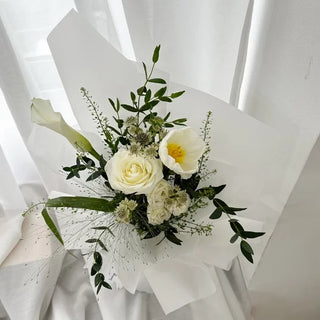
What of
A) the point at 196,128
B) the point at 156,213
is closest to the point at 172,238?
the point at 156,213

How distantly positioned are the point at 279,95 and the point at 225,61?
137 mm

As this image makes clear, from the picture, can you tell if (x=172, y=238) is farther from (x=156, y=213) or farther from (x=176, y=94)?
(x=176, y=94)

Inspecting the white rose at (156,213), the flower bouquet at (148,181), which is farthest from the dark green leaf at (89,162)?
the white rose at (156,213)

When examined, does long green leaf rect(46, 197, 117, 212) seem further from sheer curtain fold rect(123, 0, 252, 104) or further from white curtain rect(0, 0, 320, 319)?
sheer curtain fold rect(123, 0, 252, 104)

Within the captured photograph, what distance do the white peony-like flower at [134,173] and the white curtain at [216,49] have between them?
22 cm

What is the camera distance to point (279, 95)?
53 cm

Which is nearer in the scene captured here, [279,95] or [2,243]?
[279,95]

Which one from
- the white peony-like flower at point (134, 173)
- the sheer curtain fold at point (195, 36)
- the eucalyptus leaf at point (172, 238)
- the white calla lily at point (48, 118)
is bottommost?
the eucalyptus leaf at point (172, 238)

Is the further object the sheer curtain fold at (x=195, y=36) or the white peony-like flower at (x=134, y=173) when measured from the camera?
the sheer curtain fold at (x=195, y=36)

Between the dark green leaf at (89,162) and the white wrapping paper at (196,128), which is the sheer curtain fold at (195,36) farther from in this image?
the dark green leaf at (89,162)

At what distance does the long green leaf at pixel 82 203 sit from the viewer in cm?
48

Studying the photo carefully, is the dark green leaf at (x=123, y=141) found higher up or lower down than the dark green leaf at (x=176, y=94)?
lower down

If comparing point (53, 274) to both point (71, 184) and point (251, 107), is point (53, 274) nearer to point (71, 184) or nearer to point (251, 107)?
point (71, 184)

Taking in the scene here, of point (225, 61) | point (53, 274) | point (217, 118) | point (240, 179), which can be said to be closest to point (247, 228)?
point (240, 179)
